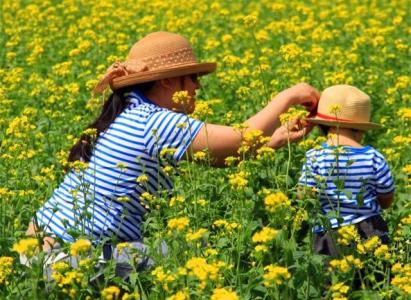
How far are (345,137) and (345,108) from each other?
0.41 ft

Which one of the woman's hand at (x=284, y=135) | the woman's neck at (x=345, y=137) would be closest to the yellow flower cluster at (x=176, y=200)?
the woman's hand at (x=284, y=135)

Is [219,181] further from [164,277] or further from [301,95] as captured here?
[164,277]

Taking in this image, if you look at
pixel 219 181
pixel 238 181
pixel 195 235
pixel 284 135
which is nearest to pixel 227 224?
pixel 238 181

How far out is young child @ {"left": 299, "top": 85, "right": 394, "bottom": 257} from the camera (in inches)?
160

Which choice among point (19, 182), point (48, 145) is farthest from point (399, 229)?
point (48, 145)

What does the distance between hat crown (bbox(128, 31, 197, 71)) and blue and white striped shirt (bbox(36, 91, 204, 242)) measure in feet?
0.78

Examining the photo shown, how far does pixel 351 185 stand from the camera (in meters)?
4.16

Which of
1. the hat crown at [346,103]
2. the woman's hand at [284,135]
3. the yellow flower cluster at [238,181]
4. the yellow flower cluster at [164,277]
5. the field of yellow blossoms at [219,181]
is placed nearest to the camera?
the yellow flower cluster at [164,277]

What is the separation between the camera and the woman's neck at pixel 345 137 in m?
4.27

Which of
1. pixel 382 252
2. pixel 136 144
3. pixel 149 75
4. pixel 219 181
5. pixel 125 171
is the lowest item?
pixel 219 181

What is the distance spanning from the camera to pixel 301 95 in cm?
434

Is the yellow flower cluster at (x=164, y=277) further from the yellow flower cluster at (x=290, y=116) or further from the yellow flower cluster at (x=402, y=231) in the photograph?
the yellow flower cluster at (x=402, y=231)

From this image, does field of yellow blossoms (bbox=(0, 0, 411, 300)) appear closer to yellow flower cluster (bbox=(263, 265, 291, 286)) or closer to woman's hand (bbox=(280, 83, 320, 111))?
yellow flower cluster (bbox=(263, 265, 291, 286))

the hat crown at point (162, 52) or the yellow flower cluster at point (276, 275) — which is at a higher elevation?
the hat crown at point (162, 52)
